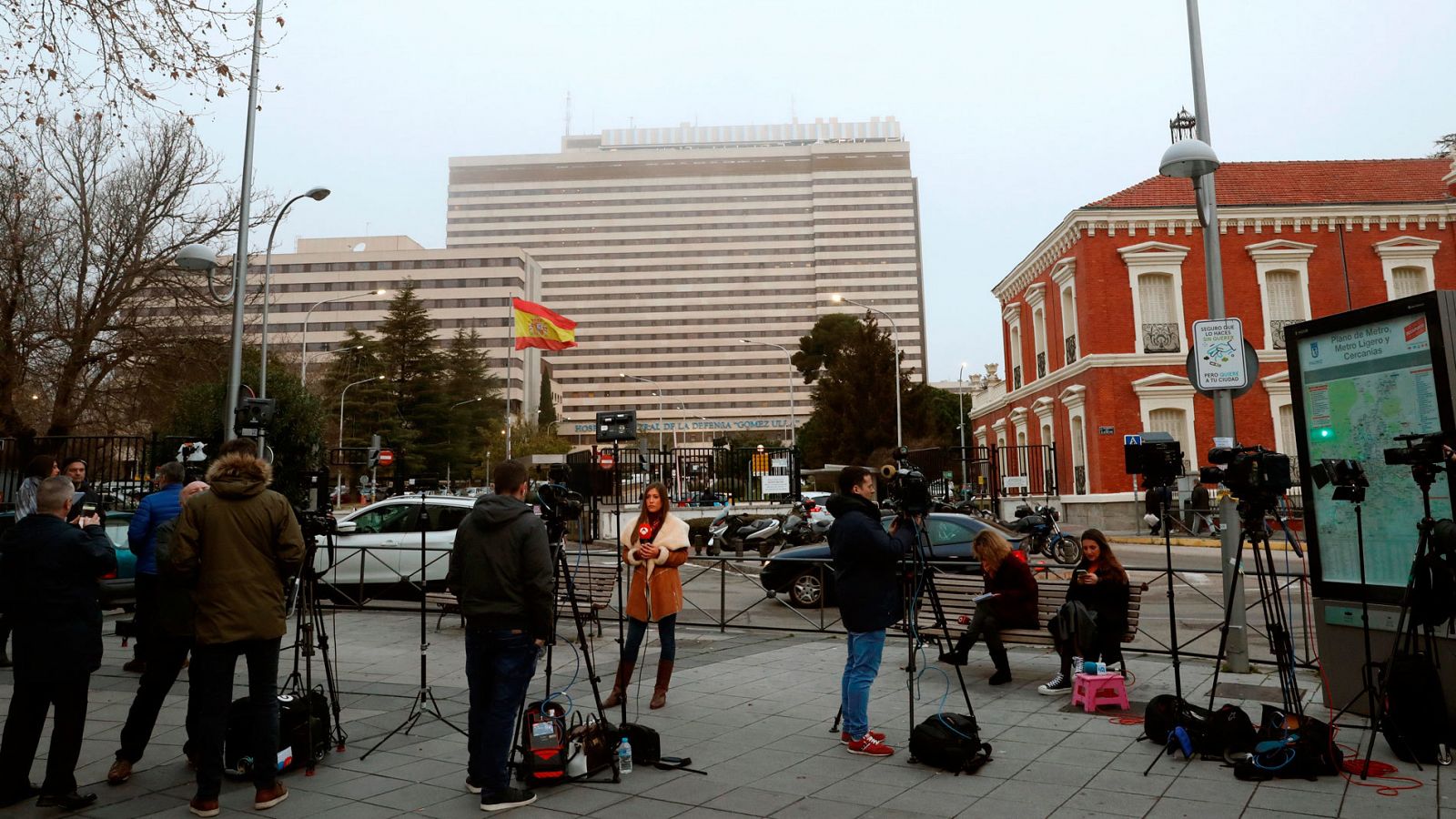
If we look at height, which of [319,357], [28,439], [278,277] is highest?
[278,277]

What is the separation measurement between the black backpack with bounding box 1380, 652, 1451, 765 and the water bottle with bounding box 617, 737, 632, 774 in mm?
4428

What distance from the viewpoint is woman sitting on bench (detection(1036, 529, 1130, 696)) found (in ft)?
24.1

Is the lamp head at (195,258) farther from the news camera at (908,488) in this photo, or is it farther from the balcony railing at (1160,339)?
the balcony railing at (1160,339)

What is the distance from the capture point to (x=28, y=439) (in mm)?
19531

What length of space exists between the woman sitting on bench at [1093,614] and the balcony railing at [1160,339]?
78.5 ft

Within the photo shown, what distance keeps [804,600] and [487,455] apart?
5823cm

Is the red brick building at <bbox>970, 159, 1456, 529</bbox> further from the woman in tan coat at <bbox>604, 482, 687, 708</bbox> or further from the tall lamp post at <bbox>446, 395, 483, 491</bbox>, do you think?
the tall lamp post at <bbox>446, 395, 483, 491</bbox>

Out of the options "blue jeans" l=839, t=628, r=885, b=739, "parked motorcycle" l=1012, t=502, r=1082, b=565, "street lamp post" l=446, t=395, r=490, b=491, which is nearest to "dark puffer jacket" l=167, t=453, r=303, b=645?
"blue jeans" l=839, t=628, r=885, b=739

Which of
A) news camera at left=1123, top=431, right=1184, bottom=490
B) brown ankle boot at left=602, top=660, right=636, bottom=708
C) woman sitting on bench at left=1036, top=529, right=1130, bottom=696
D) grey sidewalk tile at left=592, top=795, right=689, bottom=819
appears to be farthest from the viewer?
woman sitting on bench at left=1036, top=529, right=1130, bottom=696

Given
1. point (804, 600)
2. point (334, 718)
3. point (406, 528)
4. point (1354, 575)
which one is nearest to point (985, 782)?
point (1354, 575)

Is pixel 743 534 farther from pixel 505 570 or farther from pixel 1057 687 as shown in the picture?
pixel 505 570

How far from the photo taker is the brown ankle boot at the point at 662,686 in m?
7.21

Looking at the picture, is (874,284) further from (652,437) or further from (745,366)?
(652,437)

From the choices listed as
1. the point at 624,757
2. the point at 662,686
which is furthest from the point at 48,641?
the point at 662,686
